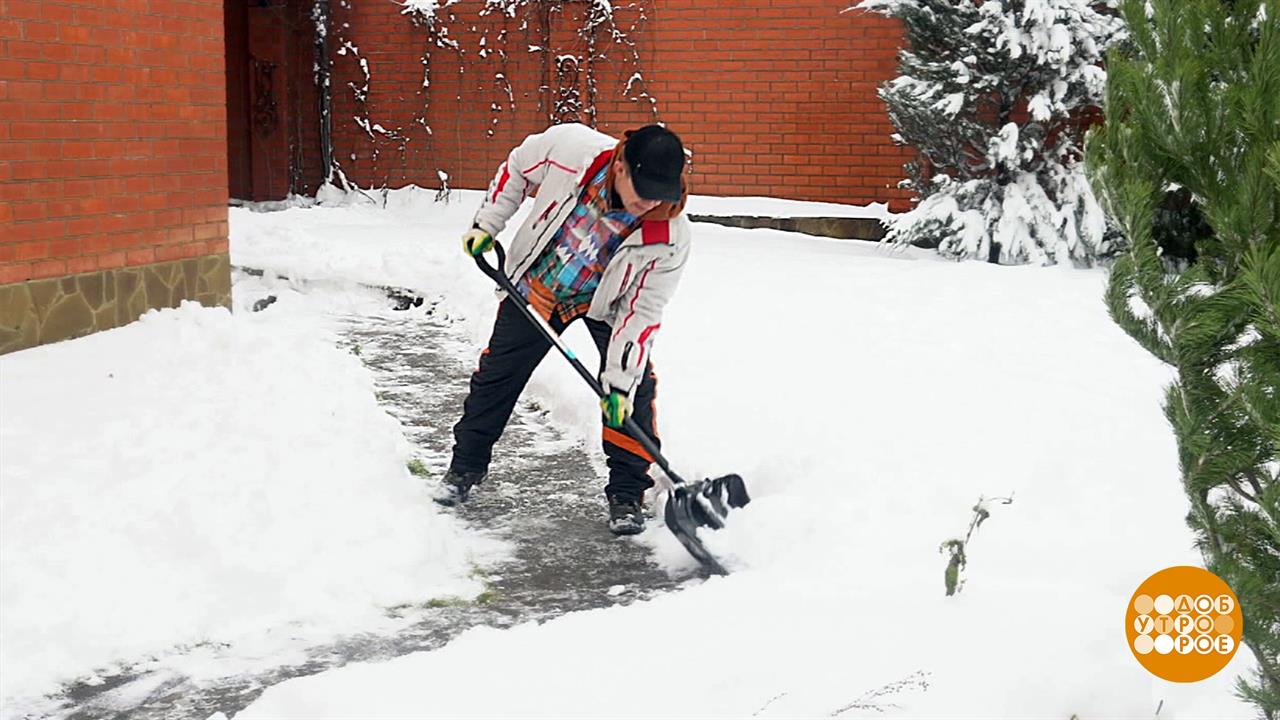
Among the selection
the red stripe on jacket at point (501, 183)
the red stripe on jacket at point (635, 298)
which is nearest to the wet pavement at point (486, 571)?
the red stripe on jacket at point (635, 298)

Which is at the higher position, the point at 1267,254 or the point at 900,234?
the point at 1267,254

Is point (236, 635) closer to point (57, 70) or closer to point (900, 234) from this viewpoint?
point (57, 70)

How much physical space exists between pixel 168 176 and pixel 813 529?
4791 millimetres

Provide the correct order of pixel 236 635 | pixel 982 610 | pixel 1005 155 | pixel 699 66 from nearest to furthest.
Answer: pixel 982 610, pixel 236 635, pixel 1005 155, pixel 699 66

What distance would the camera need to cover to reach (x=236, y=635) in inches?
171

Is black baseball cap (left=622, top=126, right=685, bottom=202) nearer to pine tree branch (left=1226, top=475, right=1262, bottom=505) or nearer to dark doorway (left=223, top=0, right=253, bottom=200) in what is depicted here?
pine tree branch (left=1226, top=475, right=1262, bottom=505)

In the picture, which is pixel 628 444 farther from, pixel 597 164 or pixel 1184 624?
pixel 1184 624

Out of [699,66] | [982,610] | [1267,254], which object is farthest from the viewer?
[699,66]

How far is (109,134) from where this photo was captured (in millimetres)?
7652

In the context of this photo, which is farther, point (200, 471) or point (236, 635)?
point (200, 471)

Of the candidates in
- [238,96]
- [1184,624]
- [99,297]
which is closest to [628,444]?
[1184,624]

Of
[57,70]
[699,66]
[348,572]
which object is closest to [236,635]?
[348,572]

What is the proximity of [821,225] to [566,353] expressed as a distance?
8.52 metres

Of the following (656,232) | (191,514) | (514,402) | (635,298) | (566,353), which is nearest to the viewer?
(191,514)
